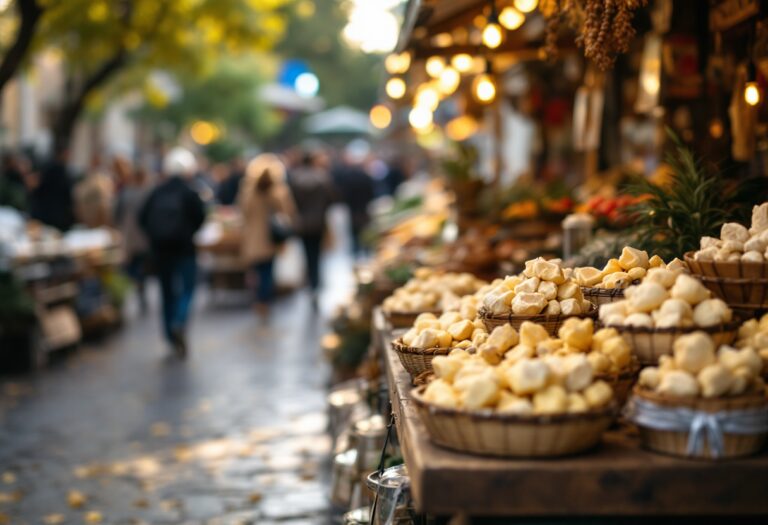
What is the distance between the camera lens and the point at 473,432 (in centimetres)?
301

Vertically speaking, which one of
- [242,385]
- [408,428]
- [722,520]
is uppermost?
[408,428]

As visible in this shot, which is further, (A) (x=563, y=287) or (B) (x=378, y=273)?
(B) (x=378, y=273)

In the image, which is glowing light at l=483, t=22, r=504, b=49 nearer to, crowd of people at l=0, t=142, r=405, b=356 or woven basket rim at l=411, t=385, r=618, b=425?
woven basket rim at l=411, t=385, r=618, b=425

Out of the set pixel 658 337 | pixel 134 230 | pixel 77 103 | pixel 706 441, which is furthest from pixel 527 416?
pixel 77 103

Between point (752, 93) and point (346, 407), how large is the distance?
3156 millimetres

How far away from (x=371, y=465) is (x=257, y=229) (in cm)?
1035

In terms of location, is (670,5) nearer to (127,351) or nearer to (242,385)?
(242,385)

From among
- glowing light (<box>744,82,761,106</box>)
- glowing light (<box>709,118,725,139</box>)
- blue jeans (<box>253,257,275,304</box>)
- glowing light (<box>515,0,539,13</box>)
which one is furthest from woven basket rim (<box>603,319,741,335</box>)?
blue jeans (<box>253,257,275,304</box>)

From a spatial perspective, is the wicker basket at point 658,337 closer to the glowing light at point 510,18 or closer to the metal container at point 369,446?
the metal container at point 369,446

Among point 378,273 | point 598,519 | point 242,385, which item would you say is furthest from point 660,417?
point 242,385

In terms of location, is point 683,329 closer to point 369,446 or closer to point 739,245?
point 739,245

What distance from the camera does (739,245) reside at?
3768 millimetres

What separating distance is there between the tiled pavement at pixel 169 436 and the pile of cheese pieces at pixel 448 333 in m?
2.15

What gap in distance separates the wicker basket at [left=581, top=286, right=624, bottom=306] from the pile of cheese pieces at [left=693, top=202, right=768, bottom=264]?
31 centimetres
